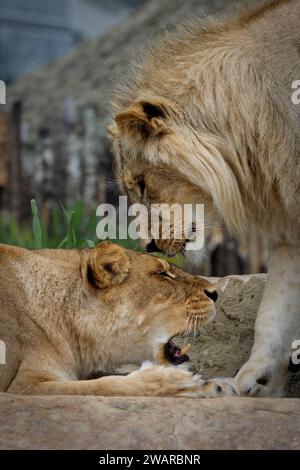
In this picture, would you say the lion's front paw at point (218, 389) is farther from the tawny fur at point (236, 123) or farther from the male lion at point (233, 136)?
the tawny fur at point (236, 123)

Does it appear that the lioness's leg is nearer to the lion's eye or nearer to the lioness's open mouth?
the lioness's open mouth

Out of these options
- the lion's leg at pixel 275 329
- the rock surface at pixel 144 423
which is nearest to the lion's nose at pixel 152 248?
the lion's leg at pixel 275 329

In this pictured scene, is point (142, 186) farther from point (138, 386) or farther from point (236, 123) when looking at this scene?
point (138, 386)

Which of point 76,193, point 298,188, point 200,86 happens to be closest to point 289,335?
point 298,188

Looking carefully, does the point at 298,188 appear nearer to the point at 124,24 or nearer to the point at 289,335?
the point at 289,335

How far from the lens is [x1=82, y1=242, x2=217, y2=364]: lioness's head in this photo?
407 cm

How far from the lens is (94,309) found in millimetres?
4078

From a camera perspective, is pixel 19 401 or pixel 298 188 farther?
pixel 298 188

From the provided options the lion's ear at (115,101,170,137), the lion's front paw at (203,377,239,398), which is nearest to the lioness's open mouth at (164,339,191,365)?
the lion's front paw at (203,377,239,398)

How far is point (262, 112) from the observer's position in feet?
13.9
